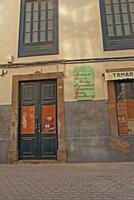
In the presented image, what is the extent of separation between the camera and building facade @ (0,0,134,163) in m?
9.16

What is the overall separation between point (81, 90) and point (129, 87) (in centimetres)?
191

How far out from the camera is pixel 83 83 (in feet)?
31.5

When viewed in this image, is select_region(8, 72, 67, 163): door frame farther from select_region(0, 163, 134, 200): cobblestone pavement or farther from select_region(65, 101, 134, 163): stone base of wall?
select_region(0, 163, 134, 200): cobblestone pavement

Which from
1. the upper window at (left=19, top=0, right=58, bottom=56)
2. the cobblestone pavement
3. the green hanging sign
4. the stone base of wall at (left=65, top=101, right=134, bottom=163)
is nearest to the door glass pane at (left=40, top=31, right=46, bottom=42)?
the upper window at (left=19, top=0, right=58, bottom=56)

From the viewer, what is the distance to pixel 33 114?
9836mm

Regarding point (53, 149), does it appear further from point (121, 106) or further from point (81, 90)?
point (121, 106)

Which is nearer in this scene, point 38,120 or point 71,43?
point 38,120

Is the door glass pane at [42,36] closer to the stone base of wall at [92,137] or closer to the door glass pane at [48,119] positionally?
the door glass pane at [48,119]

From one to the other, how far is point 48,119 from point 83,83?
6.64ft

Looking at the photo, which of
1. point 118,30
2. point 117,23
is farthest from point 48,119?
point 117,23

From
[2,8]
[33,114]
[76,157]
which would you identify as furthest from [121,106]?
[2,8]

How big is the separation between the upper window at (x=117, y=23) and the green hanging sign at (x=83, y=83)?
4.35 feet

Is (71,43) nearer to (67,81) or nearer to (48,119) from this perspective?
(67,81)

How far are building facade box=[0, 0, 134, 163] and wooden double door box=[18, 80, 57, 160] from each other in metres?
0.04
